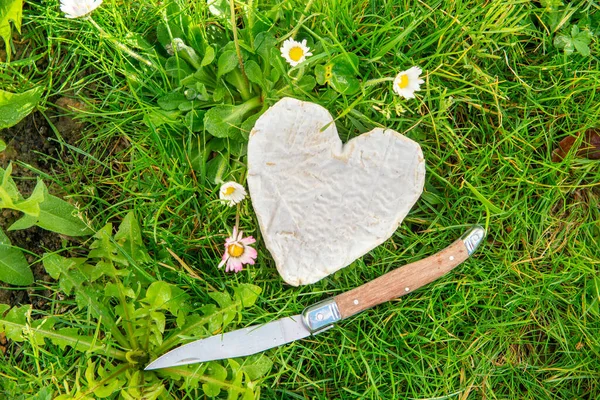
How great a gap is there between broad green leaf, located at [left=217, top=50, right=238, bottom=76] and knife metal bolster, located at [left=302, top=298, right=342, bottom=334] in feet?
3.12

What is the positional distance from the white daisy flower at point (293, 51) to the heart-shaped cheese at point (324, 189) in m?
0.15

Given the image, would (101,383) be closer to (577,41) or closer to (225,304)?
(225,304)

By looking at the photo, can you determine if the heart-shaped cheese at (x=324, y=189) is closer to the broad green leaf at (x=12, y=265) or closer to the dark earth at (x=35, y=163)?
the dark earth at (x=35, y=163)

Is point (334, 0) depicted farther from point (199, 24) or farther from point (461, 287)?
point (461, 287)

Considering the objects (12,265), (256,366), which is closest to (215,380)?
(256,366)

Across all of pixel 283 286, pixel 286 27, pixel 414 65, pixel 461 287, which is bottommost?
pixel 461 287

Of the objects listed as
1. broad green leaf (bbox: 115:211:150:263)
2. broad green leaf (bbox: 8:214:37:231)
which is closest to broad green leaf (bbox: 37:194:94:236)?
broad green leaf (bbox: 8:214:37:231)

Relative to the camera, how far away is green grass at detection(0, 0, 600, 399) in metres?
2.07

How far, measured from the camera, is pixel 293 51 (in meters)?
1.95

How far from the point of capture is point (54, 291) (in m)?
2.13

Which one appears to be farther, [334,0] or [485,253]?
→ [485,253]

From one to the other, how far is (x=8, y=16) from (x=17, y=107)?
13.3 inches

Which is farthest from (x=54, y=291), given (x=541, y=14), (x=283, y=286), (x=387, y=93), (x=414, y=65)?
(x=541, y=14)

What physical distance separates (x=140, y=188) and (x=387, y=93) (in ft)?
3.49
